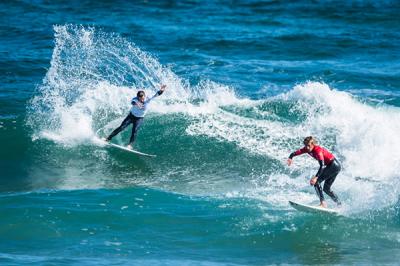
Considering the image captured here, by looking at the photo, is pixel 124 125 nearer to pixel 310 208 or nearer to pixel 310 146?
pixel 310 146

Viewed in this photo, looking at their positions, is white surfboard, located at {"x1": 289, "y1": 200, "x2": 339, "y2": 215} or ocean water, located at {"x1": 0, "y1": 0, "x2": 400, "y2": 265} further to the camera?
white surfboard, located at {"x1": 289, "y1": 200, "x2": 339, "y2": 215}

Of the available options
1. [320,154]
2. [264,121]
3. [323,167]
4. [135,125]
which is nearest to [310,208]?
[323,167]

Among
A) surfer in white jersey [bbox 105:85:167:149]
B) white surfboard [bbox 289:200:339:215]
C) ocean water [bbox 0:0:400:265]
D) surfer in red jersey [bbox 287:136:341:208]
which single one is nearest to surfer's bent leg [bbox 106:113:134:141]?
surfer in white jersey [bbox 105:85:167:149]

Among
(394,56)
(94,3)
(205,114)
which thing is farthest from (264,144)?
(94,3)

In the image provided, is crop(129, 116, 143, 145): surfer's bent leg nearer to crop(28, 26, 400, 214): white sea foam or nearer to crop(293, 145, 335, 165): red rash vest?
crop(28, 26, 400, 214): white sea foam

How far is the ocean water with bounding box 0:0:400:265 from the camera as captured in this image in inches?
619

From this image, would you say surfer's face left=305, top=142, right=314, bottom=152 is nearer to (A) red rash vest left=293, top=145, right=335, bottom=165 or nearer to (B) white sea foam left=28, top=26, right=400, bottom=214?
(A) red rash vest left=293, top=145, right=335, bottom=165

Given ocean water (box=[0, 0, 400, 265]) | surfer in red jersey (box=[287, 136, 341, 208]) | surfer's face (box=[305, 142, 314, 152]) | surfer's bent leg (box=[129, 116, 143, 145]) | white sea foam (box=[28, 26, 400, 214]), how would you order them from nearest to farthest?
ocean water (box=[0, 0, 400, 265])
surfer's face (box=[305, 142, 314, 152])
surfer in red jersey (box=[287, 136, 341, 208])
white sea foam (box=[28, 26, 400, 214])
surfer's bent leg (box=[129, 116, 143, 145])

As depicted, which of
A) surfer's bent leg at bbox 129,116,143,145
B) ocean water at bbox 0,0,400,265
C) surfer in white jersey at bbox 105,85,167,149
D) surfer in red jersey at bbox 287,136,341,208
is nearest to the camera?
ocean water at bbox 0,0,400,265

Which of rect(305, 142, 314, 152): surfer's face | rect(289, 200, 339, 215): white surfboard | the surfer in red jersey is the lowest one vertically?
rect(289, 200, 339, 215): white surfboard

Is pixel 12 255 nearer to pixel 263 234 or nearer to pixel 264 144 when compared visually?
pixel 263 234

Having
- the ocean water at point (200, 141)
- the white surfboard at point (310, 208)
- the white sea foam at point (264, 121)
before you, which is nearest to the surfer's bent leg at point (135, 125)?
the ocean water at point (200, 141)

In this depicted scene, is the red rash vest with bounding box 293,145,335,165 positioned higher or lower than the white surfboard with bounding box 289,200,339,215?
higher

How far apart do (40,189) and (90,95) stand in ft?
21.2
